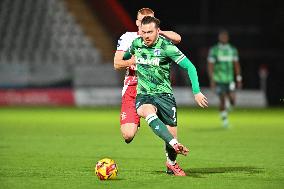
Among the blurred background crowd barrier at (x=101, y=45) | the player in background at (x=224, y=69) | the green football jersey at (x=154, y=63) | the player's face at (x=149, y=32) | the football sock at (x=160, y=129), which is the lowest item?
the football sock at (x=160, y=129)

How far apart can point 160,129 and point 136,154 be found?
348 cm

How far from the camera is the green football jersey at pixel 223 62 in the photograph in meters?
20.1

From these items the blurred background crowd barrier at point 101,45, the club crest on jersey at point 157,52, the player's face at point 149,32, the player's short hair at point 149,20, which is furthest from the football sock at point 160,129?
the blurred background crowd barrier at point 101,45

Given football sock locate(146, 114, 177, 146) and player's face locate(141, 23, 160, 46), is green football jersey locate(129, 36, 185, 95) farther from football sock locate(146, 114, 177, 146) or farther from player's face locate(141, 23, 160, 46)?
football sock locate(146, 114, 177, 146)

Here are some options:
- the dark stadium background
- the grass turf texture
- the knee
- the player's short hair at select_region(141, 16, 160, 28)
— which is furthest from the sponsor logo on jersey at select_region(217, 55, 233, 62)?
the dark stadium background

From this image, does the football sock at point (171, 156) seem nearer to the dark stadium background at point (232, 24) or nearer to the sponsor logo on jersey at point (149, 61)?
the sponsor logo on jersey at point (149, 61)

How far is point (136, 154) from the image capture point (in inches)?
500

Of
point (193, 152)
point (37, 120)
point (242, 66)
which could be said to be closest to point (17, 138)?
point (193, 152)

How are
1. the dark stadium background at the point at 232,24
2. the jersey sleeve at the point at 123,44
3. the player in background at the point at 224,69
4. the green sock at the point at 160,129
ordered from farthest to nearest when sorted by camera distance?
the dark stadium background at the point at 232,24
the player in background at the point at 224,69
the jersey sleeve at the point at 123,44
the green sock at the point at 160,129

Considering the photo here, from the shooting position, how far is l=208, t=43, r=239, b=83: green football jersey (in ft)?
65.9

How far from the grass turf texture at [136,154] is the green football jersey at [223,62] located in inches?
53.1

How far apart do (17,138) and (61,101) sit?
1638 cm

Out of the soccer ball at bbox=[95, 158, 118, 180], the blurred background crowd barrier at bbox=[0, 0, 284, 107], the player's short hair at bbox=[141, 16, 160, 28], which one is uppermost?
the blurred background crowd barrier at bbox=[0, 0, 284, 107]

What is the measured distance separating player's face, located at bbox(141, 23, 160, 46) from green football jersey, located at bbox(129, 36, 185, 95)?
171mm
